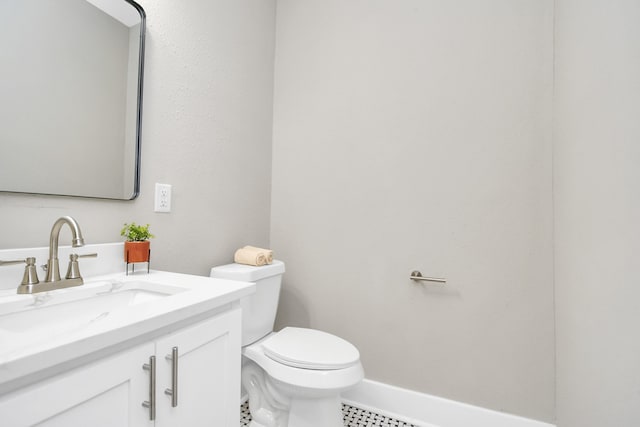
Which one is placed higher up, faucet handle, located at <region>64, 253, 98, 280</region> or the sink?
faucet handle, located at <region>64, 253, 98, 280</region>

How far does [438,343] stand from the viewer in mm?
1574

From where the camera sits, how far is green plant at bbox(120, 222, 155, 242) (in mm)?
1109

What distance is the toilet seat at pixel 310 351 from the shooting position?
123 centimetres

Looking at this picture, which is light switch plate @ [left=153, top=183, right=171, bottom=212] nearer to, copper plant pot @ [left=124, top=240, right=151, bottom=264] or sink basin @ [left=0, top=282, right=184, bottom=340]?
copper plant pot @ [left=124, top=240, right=151, bottom=264]

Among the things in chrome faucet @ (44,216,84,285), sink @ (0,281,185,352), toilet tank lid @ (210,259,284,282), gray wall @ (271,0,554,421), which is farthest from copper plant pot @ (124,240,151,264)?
gray wall @ (271,0,554,421)

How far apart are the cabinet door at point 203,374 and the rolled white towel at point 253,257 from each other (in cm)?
58

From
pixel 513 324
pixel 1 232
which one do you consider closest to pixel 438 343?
pixel 513 324

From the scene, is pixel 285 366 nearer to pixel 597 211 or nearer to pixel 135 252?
pixel 135 252

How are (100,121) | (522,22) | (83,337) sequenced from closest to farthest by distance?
(83,337) < (100,121) < (522,22)

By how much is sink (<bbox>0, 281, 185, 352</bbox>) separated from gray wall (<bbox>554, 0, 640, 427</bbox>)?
1190 mm

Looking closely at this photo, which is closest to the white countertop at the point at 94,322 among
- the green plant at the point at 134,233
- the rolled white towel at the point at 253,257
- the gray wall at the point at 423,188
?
the green plant at the point at 134,233

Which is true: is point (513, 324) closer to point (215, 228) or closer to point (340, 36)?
point (215, 228)

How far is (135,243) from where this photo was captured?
1.08m

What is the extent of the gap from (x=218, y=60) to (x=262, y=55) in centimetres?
43
